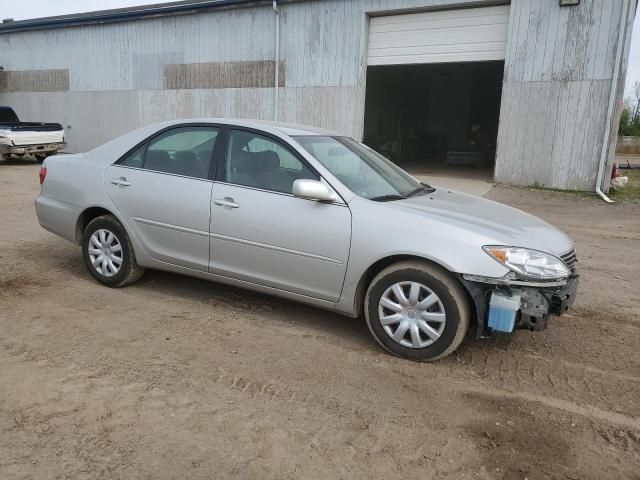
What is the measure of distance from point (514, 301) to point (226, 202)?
2.24 m

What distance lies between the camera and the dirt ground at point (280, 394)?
2.52 metres

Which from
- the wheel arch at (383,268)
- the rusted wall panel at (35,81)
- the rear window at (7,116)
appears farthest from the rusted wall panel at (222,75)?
the wheel arch at (383,268)

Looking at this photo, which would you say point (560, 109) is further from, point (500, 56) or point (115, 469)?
point (115, 469)

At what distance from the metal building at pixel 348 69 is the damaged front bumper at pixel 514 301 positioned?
34.8 feet

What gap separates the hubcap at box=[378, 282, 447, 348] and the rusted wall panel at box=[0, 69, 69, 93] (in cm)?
2069

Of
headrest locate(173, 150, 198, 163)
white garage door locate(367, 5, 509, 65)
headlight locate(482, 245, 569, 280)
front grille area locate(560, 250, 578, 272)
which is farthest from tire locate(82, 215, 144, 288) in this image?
white garage door locate(367, 5, 509, 65)

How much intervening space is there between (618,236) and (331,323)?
591 cm

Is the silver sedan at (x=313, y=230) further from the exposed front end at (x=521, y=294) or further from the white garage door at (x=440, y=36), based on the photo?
the white garage door at (x=440, y=36)

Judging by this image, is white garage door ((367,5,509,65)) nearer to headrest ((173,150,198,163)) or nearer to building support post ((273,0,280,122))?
building support post ((273,0,280,122))

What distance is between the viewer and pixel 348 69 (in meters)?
15.1

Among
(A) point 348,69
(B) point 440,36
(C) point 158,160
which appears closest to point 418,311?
(C) point 158,160

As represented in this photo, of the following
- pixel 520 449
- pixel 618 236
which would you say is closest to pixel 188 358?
pixel 520 449

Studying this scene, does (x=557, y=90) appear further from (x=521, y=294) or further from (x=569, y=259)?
(x=521, y=294)

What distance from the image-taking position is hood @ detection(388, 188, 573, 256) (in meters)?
3.49
